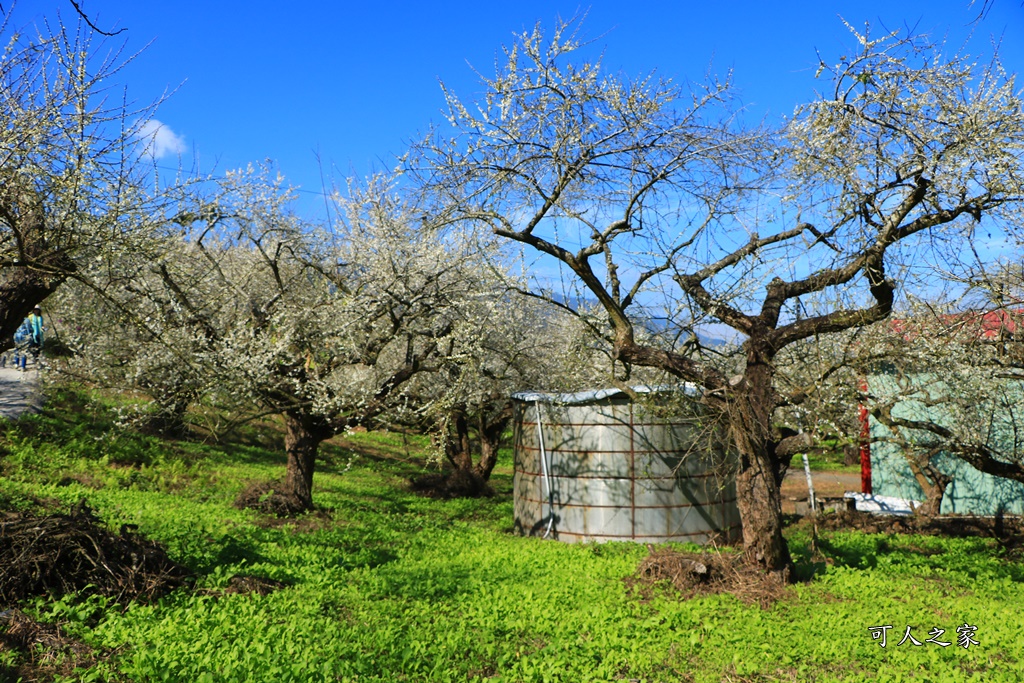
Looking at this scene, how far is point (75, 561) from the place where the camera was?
737cm

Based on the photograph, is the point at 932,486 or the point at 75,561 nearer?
the point at 75,561

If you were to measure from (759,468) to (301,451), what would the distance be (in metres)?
8.71

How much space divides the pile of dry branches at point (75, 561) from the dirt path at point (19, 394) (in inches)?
431

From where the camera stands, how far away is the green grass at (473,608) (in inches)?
263

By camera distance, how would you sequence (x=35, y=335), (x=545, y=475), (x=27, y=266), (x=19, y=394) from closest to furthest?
1. (x=27, y=266)
2. (x=545, y=475)
3. (x=19, y=394)
4. (x=35, y=335)

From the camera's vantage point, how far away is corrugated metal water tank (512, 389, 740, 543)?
13.7m

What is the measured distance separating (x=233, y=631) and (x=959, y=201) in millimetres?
9085

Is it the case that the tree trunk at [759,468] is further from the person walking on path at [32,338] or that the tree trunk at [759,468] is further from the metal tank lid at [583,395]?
the person walking on path at [32,338]

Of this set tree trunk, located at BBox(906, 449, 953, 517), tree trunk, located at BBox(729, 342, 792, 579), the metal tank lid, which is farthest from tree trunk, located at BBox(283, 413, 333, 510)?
tree trunk, located at BBox(906, 449, 953, 517)

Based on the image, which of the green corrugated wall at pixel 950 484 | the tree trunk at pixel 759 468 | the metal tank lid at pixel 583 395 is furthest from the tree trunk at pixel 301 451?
the green corrugated wall at pixel 950 484

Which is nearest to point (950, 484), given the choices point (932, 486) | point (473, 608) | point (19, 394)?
point (932, 486)

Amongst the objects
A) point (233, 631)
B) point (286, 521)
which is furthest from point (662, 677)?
point (286, 521)

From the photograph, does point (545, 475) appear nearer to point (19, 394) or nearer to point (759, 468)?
point (759, 468)

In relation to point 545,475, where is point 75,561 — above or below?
below
